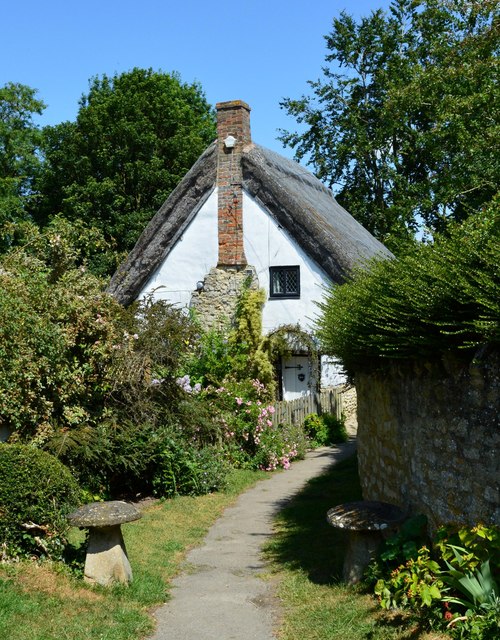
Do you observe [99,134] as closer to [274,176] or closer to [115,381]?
[274,176]

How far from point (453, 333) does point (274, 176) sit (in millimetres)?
12090

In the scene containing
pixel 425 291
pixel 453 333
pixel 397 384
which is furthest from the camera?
pixel 397 384

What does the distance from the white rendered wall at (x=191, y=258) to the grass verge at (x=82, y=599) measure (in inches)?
372

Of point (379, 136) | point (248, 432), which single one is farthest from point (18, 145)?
point (248, 432)

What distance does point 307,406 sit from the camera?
17.1 meters

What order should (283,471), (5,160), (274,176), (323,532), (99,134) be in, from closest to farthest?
(323,532), (283,471), (274,176), (99,134), (5,160)

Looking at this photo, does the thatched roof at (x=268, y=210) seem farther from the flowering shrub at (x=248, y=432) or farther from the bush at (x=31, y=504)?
the bush at (x=31, y=504)

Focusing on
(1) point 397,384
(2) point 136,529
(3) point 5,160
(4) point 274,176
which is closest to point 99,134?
(3) point 5,160

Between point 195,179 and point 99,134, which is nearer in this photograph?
point 195,179

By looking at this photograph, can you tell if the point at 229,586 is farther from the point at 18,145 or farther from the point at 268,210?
the point at 18,145

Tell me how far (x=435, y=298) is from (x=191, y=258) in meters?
12.4

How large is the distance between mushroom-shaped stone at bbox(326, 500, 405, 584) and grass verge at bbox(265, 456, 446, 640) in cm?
18

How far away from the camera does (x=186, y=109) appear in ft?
95.4

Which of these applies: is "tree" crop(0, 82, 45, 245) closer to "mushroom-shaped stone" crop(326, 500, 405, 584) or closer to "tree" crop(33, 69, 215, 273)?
"tree" crop(33, 69, 215, 273)
